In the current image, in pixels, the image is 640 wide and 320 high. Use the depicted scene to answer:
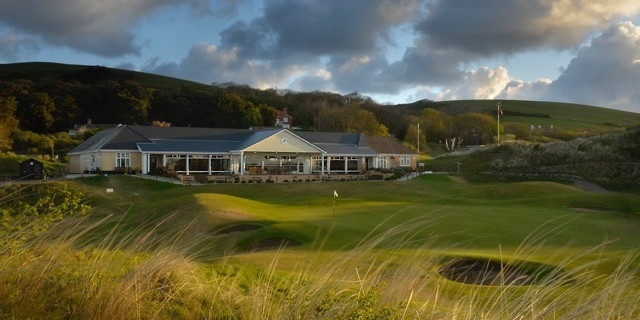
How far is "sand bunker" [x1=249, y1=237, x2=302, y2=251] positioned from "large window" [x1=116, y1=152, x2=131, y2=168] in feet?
134

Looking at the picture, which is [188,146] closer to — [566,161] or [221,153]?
[221,153]

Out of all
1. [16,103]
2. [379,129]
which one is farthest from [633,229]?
[16,103]

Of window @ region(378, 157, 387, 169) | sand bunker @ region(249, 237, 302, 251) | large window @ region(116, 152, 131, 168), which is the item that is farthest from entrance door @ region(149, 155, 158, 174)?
sand bunker @ region(249, 237, 302, 251)

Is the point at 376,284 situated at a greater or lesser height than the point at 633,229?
greater

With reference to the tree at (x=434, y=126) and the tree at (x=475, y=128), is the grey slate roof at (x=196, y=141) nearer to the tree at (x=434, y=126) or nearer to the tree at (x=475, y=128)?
the tree at (x=475, y=128)

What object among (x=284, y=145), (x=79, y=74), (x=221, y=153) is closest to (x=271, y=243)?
(x=221, y=153)

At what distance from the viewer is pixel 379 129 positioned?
93.5 meters

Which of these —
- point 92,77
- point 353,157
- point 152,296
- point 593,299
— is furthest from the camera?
point 92,77

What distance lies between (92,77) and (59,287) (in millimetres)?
119607

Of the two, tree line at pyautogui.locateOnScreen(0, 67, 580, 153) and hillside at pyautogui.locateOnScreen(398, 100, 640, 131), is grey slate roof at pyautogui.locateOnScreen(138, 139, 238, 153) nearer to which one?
tree line at pyautogui.locateOnScreen(0, 67, 580, 153)

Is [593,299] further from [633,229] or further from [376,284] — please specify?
[633,229]

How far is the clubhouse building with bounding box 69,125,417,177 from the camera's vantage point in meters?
55.9

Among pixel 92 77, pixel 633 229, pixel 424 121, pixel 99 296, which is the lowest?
pixel 633 229

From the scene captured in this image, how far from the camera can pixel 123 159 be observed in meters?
55.9
